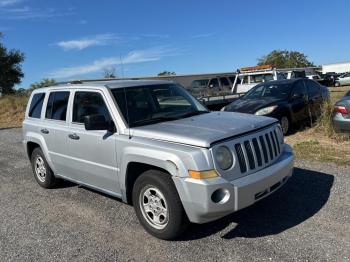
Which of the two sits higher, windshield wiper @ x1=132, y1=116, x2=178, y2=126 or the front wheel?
windshield wiper @ x1=132, y1=116, x2=178, y2=126

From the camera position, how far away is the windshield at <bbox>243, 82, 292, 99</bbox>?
1096 centimetres

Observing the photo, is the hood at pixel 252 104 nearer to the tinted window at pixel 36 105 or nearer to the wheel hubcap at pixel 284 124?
the wheel hubcap at pixel 284 124

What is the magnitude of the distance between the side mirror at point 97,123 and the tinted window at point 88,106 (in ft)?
0.55

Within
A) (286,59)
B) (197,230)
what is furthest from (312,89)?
(286,59)

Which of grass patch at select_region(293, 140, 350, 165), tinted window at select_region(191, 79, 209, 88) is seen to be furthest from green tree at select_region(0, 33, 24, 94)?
grass patch at select_region(293, 140, 350, 165)

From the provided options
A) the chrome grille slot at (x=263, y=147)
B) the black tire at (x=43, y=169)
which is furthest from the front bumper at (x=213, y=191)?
the black tire at (x=43, y=169)

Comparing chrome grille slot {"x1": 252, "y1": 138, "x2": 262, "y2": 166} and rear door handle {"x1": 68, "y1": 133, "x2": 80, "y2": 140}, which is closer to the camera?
chrome grille slot {"x1": 252, "y1": 138, "x2": 262, "y2": 166}

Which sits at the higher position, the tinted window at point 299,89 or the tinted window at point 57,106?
the tinted window at point 57,106

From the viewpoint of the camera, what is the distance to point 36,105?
6.96m

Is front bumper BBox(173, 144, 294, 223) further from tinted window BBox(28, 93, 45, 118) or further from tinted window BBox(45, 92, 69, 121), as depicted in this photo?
tinted window BBox(28, 93, 45, 118)

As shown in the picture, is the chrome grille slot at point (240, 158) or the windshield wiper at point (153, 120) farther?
Answer: the windshield wiper at point (153, 120)

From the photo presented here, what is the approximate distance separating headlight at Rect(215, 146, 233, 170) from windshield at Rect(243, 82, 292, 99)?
23.6 feet

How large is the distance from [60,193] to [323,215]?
425cm

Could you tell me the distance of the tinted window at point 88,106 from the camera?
5230 mm
